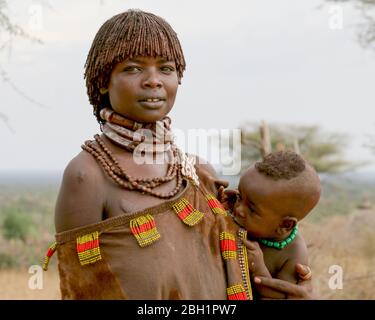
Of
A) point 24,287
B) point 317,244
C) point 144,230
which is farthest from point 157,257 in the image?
point 24,287

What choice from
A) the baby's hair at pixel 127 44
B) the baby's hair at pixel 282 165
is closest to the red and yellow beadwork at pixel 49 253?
the baby's hair at pixel 127 44

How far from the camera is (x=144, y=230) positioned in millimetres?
2434

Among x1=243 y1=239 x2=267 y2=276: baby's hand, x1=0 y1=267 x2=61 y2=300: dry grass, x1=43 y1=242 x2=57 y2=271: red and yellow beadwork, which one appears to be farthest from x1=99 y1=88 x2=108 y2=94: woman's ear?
x1=0 y1=267 x2=61 y2=300: dry grass

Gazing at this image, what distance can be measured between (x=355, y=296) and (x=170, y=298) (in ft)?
20.6

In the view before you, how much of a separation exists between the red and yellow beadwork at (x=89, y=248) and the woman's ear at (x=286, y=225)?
2.29 feet

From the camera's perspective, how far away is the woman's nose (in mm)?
2490

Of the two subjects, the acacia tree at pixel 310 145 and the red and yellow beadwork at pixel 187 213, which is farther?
the acacia tree at pixel 310 145

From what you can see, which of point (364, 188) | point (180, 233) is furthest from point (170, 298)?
point (364, 188)

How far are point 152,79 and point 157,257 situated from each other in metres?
0.63

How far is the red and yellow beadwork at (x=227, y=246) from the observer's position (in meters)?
2.62

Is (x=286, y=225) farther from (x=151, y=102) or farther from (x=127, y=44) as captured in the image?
(x=127, y=44)

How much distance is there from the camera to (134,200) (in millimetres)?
2486

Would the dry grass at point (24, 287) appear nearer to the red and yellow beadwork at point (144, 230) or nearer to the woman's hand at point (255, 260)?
the woman's hand at point (255, 260)

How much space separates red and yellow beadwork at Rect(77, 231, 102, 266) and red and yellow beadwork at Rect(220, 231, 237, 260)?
48 centimetres
